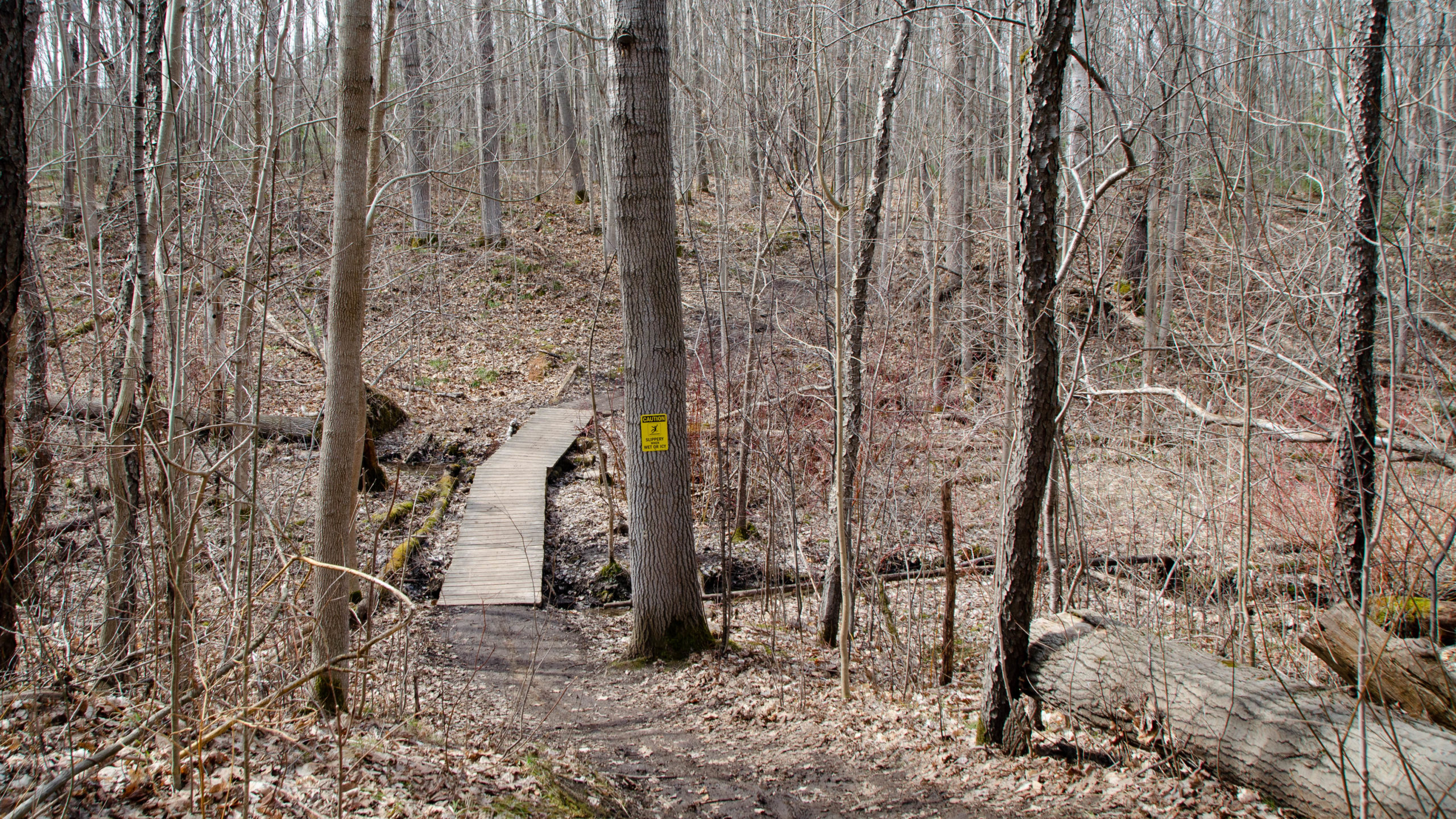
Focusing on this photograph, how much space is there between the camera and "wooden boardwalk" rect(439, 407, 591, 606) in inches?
289

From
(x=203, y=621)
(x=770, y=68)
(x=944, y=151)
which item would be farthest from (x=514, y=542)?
(x=944, y=151)

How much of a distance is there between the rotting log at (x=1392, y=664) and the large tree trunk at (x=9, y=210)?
539 centimetres

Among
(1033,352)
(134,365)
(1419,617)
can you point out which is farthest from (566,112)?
(1419,617)

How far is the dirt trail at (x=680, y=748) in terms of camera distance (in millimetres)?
3674

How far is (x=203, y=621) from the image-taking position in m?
4.70

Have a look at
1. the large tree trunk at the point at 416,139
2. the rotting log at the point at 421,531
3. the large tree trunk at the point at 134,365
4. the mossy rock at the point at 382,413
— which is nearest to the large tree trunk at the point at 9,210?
the large tree trunk at the point at 134,365

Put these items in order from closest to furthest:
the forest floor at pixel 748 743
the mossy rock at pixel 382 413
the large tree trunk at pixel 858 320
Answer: the forest floor at pixel 748 743 < the large tree trunk at pixel 858 320 < the mossy rock at pixel 382 413

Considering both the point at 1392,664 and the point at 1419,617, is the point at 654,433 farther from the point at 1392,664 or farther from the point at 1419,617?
the point at 1419,617

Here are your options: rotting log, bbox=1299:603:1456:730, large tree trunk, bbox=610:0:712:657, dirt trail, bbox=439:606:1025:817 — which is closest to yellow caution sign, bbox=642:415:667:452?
large tree trunk, bbox=610:0:712:657

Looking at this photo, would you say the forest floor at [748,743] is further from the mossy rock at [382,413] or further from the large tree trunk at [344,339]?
the mossy rock at [382,413]

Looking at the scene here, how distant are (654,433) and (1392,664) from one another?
165 inches

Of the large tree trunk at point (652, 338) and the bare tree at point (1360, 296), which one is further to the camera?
the large tree trunk at point (652, 338)

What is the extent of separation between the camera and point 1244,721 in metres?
3.35

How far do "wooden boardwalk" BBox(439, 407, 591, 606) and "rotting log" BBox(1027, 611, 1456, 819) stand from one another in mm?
3726
